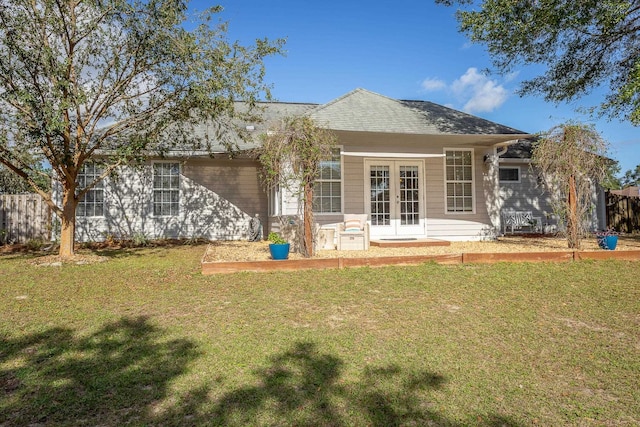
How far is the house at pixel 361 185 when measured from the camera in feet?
35.1

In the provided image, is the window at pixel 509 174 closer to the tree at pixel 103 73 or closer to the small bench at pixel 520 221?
the small bench at pixel 520 221

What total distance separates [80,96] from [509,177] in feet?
45.0

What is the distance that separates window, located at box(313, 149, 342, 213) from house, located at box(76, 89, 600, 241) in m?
0.03

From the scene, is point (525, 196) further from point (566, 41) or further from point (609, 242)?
point (609, 242)

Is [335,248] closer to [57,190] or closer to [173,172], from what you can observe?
[173,172]

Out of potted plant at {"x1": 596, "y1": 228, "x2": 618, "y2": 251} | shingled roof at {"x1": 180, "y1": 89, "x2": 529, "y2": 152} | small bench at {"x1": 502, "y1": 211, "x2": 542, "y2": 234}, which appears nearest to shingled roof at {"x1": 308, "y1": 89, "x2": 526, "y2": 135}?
shingled roof at {"x1": 180, "y1": 89, "x2": 529, "y2": 152}

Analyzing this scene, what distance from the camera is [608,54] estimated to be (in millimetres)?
12281

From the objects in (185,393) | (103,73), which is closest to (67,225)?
(103,73)

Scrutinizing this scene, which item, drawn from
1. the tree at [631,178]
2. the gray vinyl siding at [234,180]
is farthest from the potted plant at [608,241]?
the tree at [631,178]

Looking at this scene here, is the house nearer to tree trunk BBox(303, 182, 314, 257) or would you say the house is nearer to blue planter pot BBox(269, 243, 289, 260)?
tree trunk BBox(303, 182, 314, 257)

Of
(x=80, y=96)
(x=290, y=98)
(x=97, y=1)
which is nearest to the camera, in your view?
(x=80, y=96)

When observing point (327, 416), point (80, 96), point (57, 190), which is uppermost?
point (80, 96)

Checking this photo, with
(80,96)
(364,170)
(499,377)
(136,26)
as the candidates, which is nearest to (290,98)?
(364,170)

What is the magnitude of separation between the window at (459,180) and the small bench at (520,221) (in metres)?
3.65
